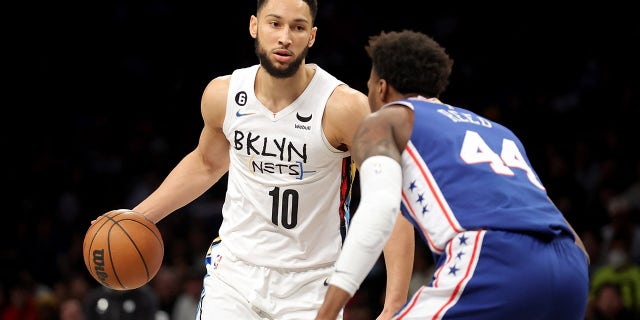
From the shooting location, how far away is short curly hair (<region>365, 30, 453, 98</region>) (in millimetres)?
3396

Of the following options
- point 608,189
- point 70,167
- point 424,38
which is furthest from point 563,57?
point 424,38

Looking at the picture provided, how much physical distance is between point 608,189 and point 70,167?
6.34m

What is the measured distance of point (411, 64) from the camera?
339 cm

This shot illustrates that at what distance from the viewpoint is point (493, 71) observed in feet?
37.1

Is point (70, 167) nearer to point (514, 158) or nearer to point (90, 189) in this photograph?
point (90, 189)

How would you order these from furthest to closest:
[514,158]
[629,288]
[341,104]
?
1. [629,288]
2. [341,104]
3. [514,158]

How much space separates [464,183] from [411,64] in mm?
537

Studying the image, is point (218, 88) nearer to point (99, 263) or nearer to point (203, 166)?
point (203, 166)

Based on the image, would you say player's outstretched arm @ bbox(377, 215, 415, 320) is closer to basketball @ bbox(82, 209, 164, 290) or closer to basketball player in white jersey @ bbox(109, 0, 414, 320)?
basketball player in white jersey @ bbox(109, 0, 414, 320)

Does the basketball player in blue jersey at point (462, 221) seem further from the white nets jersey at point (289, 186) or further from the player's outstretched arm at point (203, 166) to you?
the player's outstretched arm at point (203, 166)

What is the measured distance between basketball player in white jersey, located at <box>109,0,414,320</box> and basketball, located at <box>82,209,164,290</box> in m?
0.31

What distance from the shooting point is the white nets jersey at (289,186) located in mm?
4293

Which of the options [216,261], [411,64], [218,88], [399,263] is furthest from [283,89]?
[411,64]

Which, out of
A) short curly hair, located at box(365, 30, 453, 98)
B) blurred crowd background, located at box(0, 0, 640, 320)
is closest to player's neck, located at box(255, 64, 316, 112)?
short curly hair, located at box(365, 30, 453, 98)
